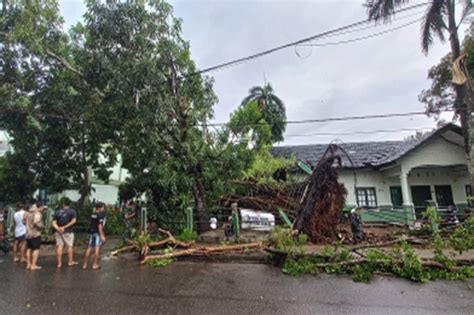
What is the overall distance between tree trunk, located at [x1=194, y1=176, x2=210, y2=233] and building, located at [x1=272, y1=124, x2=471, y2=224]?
7.63 m

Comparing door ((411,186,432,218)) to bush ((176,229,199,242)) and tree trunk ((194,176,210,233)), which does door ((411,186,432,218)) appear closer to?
tree trunk ((194,176,210,233))

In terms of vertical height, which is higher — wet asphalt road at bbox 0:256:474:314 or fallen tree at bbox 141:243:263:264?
fallen tree at bbox 141:243:263:264

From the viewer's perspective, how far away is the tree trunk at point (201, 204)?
9.42 meters

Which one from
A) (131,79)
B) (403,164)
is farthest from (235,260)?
(403,164)

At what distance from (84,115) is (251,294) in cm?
904

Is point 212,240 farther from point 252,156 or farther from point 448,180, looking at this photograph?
point 448,180

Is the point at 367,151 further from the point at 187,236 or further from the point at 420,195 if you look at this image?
the point at 187,236

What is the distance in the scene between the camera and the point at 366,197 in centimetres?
1410

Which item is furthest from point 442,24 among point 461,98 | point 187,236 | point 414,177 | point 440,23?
point 187,236

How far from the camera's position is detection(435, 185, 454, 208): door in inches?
528

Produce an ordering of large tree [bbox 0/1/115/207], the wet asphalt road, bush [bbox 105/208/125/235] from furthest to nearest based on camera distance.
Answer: bush [bbox 105/208/125/235], large tree [bbox 0/1/115/207], the wet asphalt road

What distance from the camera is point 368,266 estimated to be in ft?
18.4

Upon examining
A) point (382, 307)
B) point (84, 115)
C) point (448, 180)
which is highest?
point (84, 115)

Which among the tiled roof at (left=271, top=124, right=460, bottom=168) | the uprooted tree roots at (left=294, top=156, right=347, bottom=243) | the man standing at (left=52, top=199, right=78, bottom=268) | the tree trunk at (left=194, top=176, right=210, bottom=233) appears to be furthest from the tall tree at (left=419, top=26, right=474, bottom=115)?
the man standing at (left=52, top=199, right=78, bottom=268)
